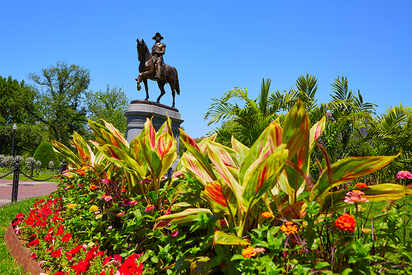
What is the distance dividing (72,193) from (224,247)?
2757 millimetres

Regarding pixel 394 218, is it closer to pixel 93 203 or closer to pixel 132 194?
pixel 132 194

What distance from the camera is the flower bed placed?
1.42 meters

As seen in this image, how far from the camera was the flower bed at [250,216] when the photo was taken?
4.65ft

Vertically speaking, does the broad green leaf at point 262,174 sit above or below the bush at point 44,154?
below

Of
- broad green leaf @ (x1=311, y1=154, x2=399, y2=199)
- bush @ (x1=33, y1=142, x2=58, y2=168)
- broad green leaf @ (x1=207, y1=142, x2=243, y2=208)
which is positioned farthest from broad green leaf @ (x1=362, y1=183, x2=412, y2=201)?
bush @ (x1=33, y1=142, x2=58, y2=168)

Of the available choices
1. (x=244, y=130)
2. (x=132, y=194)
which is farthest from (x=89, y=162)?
(x=244, y=130)

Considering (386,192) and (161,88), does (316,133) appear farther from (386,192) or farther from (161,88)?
(161,88)

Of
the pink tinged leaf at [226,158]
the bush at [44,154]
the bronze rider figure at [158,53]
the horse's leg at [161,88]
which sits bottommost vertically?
the pink tinged leaf at [226,158]

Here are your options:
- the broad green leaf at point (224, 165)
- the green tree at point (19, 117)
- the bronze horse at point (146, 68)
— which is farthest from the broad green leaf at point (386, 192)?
the green tree at point (19, 117)

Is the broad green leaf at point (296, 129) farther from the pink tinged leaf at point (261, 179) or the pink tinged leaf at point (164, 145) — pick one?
the pink tinged leaf at point (164, 145)

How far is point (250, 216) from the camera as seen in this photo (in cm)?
179

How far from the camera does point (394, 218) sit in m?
1.54

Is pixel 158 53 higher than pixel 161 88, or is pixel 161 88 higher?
pixel 158 53

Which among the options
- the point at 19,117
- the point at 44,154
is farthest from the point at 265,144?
the point at 19,117
